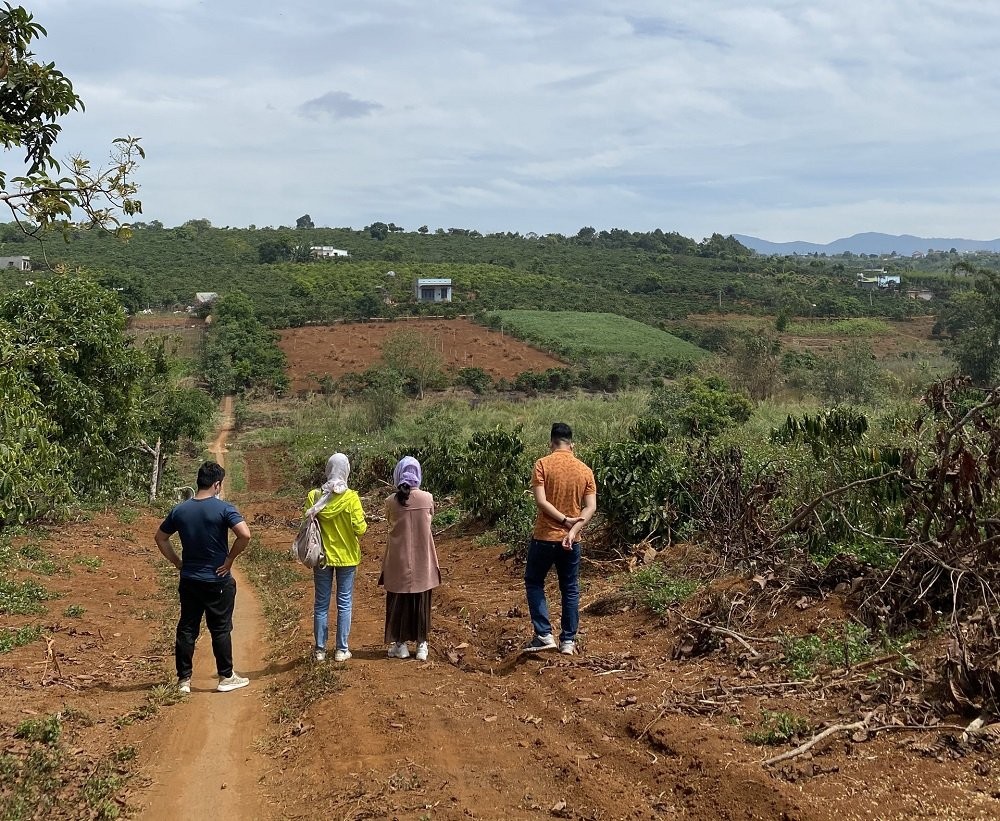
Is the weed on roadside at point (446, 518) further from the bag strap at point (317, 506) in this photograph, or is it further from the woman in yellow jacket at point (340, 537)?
the bag strap at point (317, 506)

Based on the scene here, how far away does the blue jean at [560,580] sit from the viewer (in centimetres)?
630

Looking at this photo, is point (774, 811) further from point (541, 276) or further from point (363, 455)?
point (541, 276)

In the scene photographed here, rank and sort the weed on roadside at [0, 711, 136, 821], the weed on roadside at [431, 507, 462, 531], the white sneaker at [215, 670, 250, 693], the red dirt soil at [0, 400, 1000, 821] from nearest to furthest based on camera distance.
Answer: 1. the red dirt soil at [0, 400, 1000, 821]
2. the weed on roadside at [0, 711, 136, 821]
3. the white sneaker at [215, 670, 250, 693]
4. the weed on roadside at [431, 507, 462, 531]

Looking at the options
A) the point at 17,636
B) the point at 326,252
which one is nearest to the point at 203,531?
the point at 17,636

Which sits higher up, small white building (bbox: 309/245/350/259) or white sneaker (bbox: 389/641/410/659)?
small white building (bbox: 309/245/350/259)

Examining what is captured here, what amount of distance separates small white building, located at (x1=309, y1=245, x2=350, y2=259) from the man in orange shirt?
92463 millimetres

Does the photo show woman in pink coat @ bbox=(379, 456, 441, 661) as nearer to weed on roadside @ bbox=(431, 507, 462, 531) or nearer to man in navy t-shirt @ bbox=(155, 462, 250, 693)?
man in navy t-shirt @ bbox=(155, 462, 250, 693)

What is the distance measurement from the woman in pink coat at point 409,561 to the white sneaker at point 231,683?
1138 millimetres

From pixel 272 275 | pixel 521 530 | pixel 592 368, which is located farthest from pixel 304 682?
pixel 272 275

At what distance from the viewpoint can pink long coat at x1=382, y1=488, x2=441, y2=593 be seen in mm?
6492

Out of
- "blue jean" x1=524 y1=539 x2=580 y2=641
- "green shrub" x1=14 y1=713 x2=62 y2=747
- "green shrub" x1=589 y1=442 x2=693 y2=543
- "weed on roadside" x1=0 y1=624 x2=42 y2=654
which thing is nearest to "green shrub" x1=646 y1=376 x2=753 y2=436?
"green shrub" x1=589 y1=442 x2=693 y2=543

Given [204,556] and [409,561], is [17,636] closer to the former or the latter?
[204,556]

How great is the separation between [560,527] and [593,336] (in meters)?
60.7

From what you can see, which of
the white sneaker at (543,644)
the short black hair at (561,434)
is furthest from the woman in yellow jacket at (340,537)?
the short black hair at (561,434)
